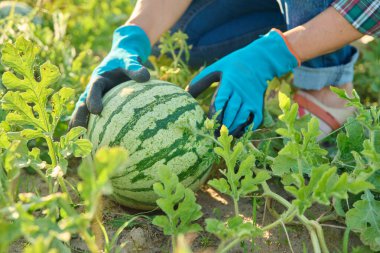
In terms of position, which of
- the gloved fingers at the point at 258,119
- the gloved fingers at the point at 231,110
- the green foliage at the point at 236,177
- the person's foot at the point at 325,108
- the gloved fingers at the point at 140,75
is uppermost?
the gloved fingers at the point at 140,75

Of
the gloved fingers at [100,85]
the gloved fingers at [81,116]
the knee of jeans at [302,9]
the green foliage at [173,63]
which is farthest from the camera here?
the green foliage at [173,63]

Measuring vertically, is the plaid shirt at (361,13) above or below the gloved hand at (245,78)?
above

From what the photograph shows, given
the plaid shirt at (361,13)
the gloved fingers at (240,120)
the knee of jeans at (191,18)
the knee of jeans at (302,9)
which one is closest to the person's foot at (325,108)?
the knee of jeans at (302,9)

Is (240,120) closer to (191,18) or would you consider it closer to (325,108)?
(325,108)

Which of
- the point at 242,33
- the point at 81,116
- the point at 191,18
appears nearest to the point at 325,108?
the point at 242,33

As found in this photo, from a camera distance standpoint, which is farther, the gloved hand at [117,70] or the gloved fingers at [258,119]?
the gloved fingers at [258,119]

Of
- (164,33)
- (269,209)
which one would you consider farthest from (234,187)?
(164,33)

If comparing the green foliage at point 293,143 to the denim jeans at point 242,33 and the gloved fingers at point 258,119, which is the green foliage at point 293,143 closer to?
the gloved fingers at point 258,119

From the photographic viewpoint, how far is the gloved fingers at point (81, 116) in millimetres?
2283

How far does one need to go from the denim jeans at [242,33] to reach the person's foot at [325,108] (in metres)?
0.07

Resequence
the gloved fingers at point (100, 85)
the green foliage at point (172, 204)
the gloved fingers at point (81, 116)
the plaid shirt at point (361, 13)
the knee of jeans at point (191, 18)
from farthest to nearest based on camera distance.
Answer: the knee of jeans at point (191, 18), the plaid shirt at point (361, 13), the gloved fingers at point (81, 116), the gloved fingers at point (100, 85), the green foliage at point (172, 204)

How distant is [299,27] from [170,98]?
2.67ft

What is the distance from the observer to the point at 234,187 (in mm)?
1798

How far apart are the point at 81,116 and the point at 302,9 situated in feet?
4.18
